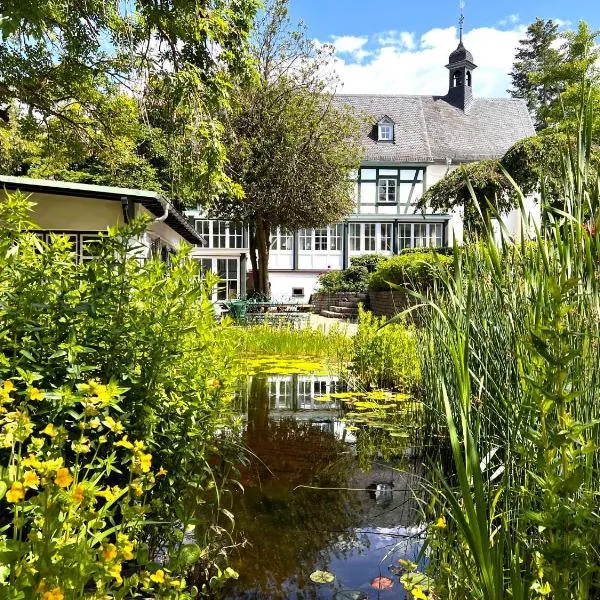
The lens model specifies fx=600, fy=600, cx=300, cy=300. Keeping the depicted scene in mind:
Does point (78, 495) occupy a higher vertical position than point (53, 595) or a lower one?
higher

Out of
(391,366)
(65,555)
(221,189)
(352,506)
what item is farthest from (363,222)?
(65,555)

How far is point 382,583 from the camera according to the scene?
89.9 inches

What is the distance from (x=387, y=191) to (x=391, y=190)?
213 mm

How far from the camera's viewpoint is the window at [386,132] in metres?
31.9

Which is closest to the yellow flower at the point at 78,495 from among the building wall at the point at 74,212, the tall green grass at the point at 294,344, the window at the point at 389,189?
the tall green grass at the point at 294,344

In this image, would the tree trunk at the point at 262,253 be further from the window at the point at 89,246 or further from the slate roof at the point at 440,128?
the slate roof at the point at 440,128

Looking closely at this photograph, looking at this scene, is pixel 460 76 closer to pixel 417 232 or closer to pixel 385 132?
pixel 385 132

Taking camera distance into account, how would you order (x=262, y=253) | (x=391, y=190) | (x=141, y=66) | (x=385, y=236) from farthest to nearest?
(x=391, y=190) → (x=385, y=236) → (x=262, y=253) → (x=141, y=66)

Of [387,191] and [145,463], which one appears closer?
[145,463]

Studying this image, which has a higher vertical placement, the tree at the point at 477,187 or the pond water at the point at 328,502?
the tree at the point at 477,187

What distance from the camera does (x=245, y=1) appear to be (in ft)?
27.0

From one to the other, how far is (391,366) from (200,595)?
434 cm

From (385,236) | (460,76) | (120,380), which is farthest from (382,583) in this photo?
(460,76)

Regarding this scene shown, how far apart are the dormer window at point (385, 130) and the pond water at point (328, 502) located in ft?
93.2
